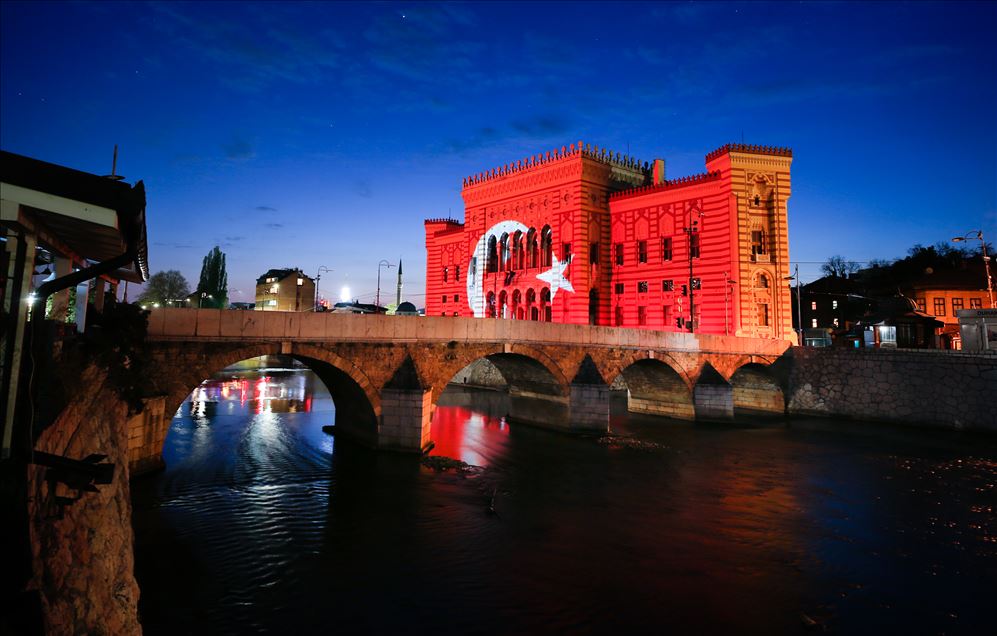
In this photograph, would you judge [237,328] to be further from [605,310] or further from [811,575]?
[605,310]

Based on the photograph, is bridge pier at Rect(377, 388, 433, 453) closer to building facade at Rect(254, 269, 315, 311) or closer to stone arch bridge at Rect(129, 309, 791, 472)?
stone arch bridge at Rect(129, 309, 791, 472)

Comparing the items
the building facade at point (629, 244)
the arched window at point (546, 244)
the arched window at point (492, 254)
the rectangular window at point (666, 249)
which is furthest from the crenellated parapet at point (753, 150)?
the arched window at point (492, 254)

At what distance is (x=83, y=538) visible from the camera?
5320 mm

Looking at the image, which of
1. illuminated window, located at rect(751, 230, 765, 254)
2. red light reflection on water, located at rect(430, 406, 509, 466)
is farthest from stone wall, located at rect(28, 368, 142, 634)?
illuminated window, located at rect(751, 230, 765, 254)

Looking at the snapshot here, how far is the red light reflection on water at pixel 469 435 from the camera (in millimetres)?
20872

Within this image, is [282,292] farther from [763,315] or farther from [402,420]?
[763,315]

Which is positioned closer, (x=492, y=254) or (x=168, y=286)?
(x=492, y=254)

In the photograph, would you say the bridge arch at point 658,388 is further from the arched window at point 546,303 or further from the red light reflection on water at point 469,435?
the arched window at point 546,303

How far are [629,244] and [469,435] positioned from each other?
72.2 ft

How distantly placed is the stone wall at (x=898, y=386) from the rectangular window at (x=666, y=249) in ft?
35.4

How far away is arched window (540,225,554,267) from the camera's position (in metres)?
40.9


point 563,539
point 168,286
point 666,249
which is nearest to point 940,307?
point 666,249

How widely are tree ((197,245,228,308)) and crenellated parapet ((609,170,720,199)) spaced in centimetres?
5673

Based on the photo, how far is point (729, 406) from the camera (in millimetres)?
29156
